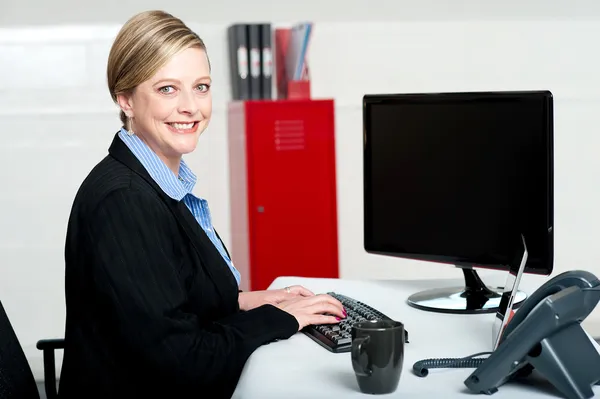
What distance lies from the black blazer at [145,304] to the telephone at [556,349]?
0.48 m

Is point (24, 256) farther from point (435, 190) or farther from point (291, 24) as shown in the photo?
point (435, 190)

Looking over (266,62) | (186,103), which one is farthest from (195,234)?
(266,62)

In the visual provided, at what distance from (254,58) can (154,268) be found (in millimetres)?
2442

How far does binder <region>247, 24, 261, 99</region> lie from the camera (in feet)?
12.7

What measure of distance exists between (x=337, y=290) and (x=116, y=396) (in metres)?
0.69

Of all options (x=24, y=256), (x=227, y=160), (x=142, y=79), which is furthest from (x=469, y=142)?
(x=24, y=256)

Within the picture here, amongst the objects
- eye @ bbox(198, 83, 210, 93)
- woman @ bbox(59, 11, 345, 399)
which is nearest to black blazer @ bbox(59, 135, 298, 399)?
woman @ bbox(59, 11, 345, 399)

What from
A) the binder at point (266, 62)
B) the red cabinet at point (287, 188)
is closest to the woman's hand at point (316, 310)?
the red cabinet at point (287, 188)

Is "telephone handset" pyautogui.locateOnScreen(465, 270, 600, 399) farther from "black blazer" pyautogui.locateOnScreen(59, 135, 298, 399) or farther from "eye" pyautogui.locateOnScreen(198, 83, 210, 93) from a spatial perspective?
"eye" pyautogui.locateOnScreen(198, 83, 210, 93)

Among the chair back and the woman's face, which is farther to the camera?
the woman's face

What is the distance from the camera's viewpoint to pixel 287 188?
386cm

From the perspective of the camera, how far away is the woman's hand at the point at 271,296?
2.02 meters

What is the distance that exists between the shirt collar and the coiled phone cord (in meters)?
0.60

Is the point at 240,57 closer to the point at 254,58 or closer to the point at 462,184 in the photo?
the point at 254,58
